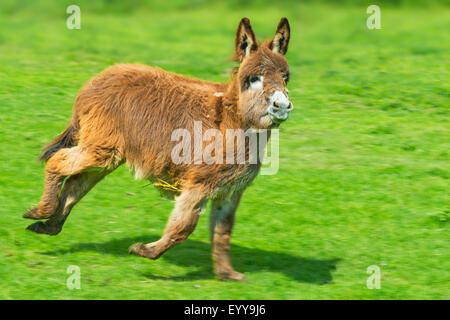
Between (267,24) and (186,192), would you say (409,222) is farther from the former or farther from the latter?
(267,24)

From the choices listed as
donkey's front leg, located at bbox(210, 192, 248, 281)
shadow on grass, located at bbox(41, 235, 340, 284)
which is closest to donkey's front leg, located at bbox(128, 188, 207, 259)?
donkey's front leg, located at bbox(210, 192, 248, 281)

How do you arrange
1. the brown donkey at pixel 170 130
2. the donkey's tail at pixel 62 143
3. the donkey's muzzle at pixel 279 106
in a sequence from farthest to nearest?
the donkey's tail at pixel 62 143, the brown donkey at pixel 170 130, the donkey's muzzle at pixel 279 106

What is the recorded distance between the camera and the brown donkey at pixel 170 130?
7.34 m

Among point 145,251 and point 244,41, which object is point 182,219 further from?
point 244,41

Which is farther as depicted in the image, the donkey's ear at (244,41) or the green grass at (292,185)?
the green grass at (292,185)

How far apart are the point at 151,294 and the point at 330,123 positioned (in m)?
5.98

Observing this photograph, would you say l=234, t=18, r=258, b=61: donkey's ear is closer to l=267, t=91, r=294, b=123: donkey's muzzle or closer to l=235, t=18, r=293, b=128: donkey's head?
l=235, t=18, r=293, b=128: donkey's head

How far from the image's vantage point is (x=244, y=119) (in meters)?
7.41

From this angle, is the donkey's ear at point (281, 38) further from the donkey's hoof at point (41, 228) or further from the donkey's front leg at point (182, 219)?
the donkey's hoof at point (41, 228)

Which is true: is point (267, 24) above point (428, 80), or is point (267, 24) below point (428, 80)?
above

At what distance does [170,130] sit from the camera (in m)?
7.65

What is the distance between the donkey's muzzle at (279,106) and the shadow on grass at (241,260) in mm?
1861

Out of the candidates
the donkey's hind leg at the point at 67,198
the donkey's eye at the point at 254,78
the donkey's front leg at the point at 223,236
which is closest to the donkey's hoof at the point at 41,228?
the donkey's hind leg at the point at 67,198
